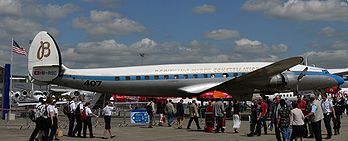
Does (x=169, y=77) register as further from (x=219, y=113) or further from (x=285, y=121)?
(x=285, y=121)

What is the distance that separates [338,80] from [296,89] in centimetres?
410

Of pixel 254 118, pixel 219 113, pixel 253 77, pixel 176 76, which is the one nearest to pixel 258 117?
pixel 254 118

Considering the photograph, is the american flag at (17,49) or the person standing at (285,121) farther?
the american flag at (17,49)

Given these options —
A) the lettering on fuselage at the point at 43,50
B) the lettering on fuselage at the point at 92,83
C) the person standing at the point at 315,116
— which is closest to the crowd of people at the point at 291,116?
the person standing at the point at 315,116

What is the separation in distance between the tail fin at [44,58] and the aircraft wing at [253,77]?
10.4m

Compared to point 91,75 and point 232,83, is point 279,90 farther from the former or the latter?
point 91,75

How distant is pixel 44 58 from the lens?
2980 centimetres

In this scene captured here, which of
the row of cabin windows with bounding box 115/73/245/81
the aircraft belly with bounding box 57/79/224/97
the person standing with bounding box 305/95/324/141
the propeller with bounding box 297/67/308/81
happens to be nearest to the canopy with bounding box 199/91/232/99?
the aircraft belly with bounding box 57/79/224/97

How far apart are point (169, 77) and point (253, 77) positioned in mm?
5740

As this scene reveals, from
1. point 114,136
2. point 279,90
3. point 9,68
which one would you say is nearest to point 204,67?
point 279,90

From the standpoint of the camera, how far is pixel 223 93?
3120cm

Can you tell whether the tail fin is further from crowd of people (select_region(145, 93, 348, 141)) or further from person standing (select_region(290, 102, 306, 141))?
person standing (select_region(290, 102, 306, 141))

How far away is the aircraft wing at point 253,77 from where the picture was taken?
27.9m

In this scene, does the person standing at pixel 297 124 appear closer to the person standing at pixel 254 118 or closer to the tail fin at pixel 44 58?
the person standing at pixel 254 118
